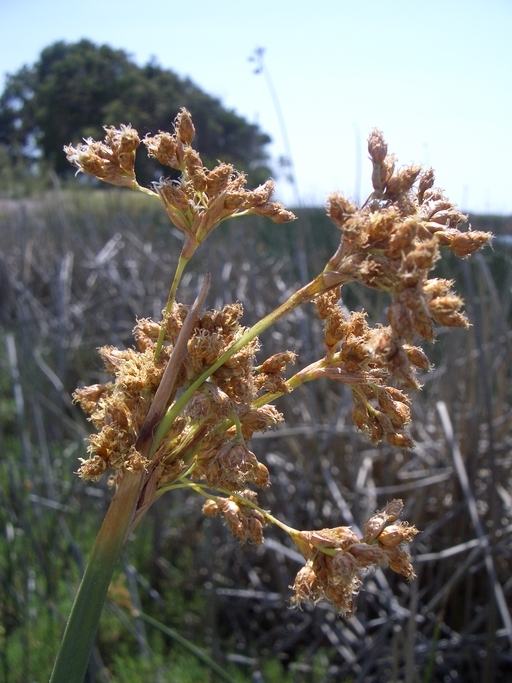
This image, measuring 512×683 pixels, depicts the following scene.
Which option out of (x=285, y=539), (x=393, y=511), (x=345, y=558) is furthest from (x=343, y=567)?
(x=285, y=539)

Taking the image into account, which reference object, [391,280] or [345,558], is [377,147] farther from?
[345,558]

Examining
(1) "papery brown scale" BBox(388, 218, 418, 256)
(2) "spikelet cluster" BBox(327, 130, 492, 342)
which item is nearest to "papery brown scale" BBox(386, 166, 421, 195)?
(2) "spikelet cluster" BBox(327, 130, 492, 342)

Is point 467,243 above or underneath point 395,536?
above

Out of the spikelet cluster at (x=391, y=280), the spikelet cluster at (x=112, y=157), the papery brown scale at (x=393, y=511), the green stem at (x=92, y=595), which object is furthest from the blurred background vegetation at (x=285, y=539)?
the spikelet cluster at (x=112, y=157)

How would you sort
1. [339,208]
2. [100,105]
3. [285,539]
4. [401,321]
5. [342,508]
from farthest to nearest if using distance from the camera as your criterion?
[100,105] < [285,539] < [342,508] < [339,208] < [401,321]

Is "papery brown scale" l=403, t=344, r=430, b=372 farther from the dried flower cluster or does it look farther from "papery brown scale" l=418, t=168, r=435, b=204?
"papery brown scale" l=418, t=168, r=435, b=204

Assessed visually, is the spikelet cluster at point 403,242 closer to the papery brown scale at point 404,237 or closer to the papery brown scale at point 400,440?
the papery brown scale at point 404,237
